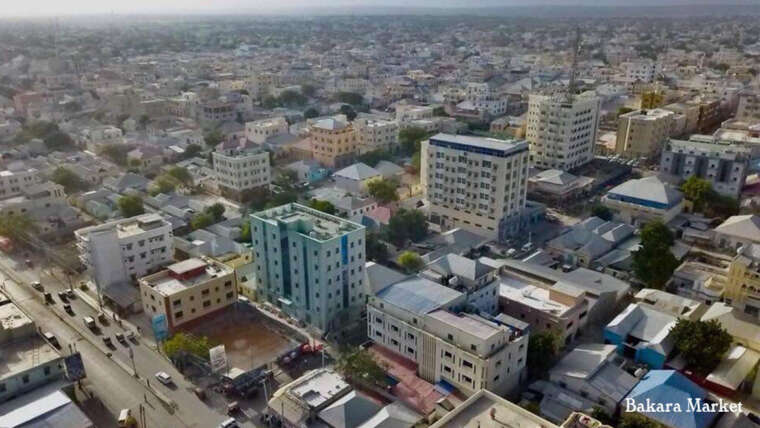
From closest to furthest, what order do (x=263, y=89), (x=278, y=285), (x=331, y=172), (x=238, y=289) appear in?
(x=278, y=285) → (x=238, y=289) → (x=331, y=172) → (x=263, y=89)

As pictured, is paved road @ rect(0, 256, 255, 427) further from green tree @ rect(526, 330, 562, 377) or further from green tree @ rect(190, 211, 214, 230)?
green tree @ rect(526, 330, 562, 377)

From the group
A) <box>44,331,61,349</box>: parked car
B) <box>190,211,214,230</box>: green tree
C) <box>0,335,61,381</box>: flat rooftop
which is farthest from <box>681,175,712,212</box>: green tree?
<box>44,331,61,349</box>: parked car

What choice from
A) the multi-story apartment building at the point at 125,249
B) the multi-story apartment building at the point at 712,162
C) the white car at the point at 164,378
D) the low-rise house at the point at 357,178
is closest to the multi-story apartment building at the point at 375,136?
the low-rise house at the point at 357,178

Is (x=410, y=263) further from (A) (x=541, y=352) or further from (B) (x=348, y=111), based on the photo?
(B) (x=348, y=111)

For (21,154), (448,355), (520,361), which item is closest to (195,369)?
(448,355)

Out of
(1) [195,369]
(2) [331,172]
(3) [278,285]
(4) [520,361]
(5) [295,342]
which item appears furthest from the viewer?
(2) [331,172]

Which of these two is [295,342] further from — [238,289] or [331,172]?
[331,172]
